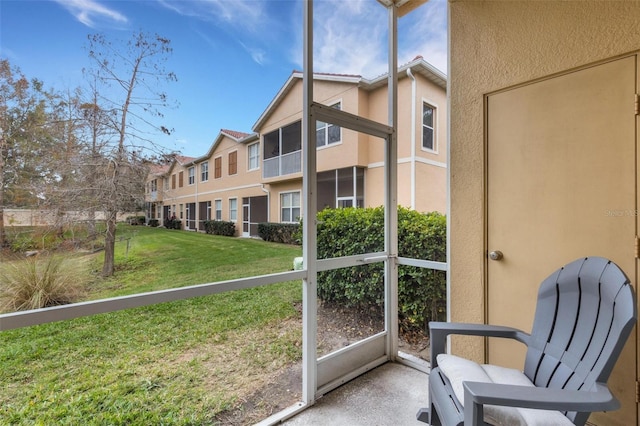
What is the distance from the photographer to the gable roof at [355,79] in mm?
2143

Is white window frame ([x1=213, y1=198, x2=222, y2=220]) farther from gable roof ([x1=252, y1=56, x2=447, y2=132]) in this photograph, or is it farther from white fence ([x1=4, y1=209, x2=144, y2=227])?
white fence ([x1=4, y1=209, x2=144, y2=227])

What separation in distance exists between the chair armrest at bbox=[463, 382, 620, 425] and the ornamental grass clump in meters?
1.77

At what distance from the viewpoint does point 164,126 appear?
1.57 meters

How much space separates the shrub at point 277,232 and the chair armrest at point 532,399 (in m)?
1.62

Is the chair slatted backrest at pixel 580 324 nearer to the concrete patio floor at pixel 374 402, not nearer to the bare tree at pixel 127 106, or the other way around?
the concrete patio floor at pixel 374 402

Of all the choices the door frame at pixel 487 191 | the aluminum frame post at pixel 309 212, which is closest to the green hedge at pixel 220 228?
→ the aluminum frame post at pixel 309 212

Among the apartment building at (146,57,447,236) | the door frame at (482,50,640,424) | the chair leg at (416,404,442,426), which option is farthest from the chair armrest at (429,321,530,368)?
the apartment building at (146,57,447,236)

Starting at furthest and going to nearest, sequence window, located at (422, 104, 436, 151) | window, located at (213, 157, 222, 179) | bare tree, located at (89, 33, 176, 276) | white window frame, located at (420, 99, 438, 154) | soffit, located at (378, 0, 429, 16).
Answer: window, located at (422, 104, 436, 151) → white window frame, located at (420, 99, 438, 154) → soffit, located at (378, 0, 429, 16) → window, located at (213, 157, 222, 179) → bare tree, located at (89, 33, 176, 276)

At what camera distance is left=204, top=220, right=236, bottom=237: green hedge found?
2119 mm

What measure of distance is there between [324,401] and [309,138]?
1.93 meters

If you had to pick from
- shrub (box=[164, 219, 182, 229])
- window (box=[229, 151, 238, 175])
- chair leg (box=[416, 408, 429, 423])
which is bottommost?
chair leg (box=[416, 408, 429, 423])

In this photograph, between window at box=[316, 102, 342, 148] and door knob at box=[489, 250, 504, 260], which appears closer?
door knob at box=[489, 250, 504, 260]

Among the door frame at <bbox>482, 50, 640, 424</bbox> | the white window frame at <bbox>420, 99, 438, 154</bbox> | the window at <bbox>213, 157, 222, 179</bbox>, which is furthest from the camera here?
the white window frame at <bbox>420, 99, 438, 154</bbox>

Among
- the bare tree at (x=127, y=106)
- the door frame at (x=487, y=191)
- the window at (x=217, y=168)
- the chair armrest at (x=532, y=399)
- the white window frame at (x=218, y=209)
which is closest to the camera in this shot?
the chair armrest at (x=532, y=399)
